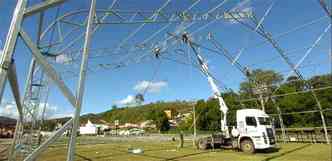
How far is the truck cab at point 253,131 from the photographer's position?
14.2m

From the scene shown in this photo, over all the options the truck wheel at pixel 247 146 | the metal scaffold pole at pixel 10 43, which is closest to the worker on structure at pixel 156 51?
the truck wheel at pixel 247 146

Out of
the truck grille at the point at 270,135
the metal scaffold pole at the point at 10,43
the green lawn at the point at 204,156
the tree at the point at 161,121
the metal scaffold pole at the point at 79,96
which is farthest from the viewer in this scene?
the tree at the point at 161,121

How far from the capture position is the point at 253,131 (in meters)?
14.5

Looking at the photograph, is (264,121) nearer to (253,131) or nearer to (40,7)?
(253,131)

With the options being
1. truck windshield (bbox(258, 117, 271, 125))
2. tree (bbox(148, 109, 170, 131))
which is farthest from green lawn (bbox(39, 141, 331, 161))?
tree (bbox(148, 109, 170, 131))

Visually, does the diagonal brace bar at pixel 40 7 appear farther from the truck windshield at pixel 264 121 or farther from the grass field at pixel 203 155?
the truck windshield at pixel 264 121

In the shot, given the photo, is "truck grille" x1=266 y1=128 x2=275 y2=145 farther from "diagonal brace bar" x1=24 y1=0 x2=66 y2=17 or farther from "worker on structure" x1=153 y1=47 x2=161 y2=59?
"diagonal brace bar" x1=24 y1=0 x2=66 y2=17

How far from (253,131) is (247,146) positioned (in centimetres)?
95

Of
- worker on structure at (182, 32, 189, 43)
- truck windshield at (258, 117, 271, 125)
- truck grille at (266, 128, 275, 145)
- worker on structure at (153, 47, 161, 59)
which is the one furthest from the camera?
worker on structure at (182, 32, 189, 43)

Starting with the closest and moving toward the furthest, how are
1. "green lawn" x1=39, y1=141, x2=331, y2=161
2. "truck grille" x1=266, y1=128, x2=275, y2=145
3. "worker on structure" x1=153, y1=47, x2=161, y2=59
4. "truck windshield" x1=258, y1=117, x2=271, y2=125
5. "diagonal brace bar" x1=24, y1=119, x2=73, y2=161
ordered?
1. "diagonal brace bar" x1=24, y1=119, x2=73, y2=161
2. "green lawn" x1=39, y1=141, x2=331, y2=161
3. "truck grille" x1=266, y1=128, x2=275, y2=145
4. "truck windshield" x1=258, y1=117, x2=271, y2=125
5. "worker on structure" x1=153, y1=47, x2=161, y2=59

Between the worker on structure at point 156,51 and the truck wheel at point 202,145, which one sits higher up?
the worker on structure at point 156,51

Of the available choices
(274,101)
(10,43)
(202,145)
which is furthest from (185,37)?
(10,43)

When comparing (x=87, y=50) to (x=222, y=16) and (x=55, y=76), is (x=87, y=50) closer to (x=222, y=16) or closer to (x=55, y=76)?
(x=55, y=76)

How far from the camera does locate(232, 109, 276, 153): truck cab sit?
14.2 m
